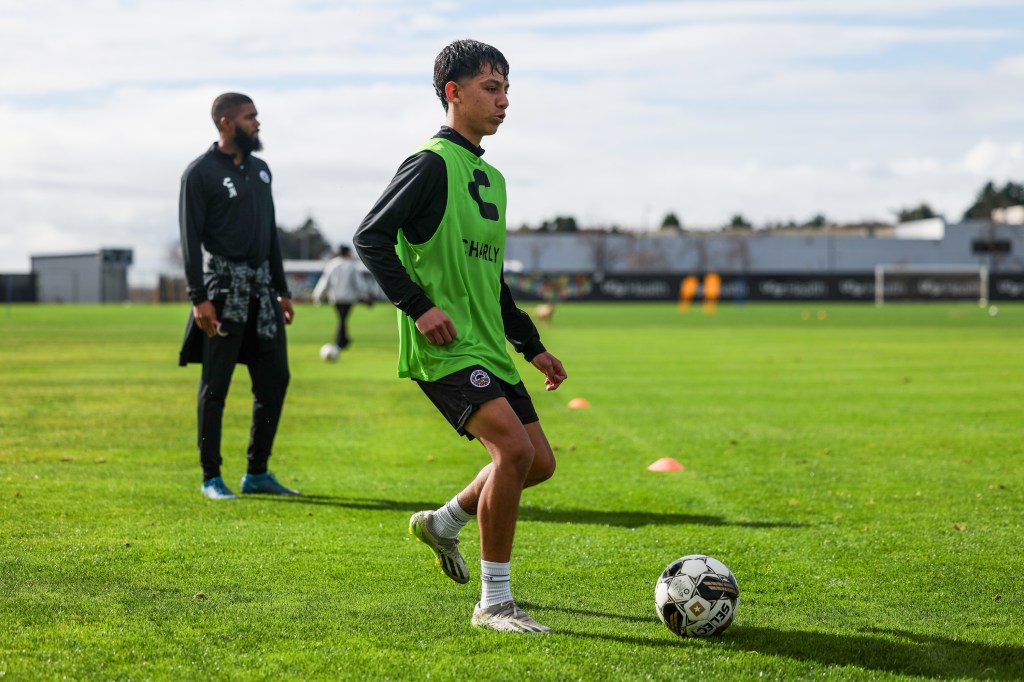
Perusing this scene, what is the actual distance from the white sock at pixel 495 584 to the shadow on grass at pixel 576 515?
2133 mm

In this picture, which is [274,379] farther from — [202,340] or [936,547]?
[936,547]

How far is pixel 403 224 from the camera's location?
14.9 ft

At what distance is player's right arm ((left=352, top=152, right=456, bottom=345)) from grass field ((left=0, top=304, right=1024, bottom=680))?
1.17 meters

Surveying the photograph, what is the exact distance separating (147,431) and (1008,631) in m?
8.04

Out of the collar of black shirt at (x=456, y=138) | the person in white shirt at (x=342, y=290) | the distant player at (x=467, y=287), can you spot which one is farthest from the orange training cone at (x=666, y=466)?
the person in white shirt at (x=342, y=290)

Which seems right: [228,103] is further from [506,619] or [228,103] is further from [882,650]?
[882,650]

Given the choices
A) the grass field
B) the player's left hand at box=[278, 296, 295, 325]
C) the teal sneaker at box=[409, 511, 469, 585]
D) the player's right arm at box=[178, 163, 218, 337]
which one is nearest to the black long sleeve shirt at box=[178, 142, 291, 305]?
the player's right arm at box=[178, 163, 218, 337]

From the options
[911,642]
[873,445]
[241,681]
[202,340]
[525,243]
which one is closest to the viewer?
[241,681]

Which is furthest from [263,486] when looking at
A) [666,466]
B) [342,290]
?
[342,290]

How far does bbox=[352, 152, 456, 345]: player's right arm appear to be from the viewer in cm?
440

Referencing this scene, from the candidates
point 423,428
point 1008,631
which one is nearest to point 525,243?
point 423,428

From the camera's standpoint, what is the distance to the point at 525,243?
104625 millimetres

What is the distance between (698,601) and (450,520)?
1.08 metres

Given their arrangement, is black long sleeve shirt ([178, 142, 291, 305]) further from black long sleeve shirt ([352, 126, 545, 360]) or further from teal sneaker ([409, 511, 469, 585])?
black long sleeve shirt ([352, 126, 545, 360])
